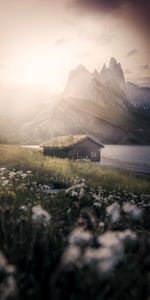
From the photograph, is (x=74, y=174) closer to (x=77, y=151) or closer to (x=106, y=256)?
(x=106, y=256)

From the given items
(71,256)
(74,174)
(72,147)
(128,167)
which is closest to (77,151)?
(72,147)

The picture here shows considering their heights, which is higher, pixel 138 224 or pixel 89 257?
pixel 89 257

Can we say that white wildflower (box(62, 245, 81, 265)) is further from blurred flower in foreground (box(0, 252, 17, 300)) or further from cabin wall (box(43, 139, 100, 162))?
cabin wall (box(43, 139, 100, 162))

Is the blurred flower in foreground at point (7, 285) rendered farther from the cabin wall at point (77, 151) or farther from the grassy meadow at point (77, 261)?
the cabin wall at point (77, 151)

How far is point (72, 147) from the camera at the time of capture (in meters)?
48.4

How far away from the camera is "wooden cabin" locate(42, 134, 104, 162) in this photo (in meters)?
48.5

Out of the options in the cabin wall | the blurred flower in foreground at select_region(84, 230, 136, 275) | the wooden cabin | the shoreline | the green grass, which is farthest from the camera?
the shoreline

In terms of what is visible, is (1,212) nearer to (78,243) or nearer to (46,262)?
(46,262)

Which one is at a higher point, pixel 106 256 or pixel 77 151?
pixel 77 151

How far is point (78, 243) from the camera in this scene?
3.98 metres

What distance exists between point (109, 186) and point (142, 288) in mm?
14710

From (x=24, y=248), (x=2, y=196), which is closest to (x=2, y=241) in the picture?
(x=24, y=248)

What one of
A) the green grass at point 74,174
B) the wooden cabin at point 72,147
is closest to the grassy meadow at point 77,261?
the green grass at point 74,174

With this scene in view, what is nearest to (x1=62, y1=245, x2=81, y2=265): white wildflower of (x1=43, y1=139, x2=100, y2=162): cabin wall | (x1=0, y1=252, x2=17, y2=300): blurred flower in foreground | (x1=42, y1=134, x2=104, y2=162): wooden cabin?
(x1=0, y1=252, x2=17, y2=300): blurred flower in foreground
